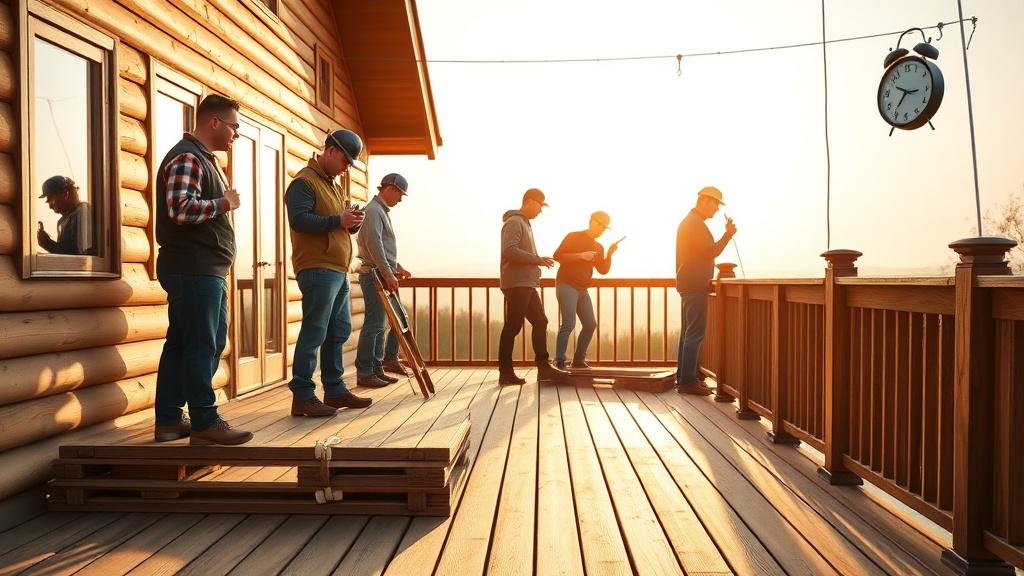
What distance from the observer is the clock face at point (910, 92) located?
21.9ft

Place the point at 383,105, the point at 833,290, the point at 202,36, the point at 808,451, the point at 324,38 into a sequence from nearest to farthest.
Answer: the point at 833,290 < the point at 808,451 < the point at 202,36 < the point at 324,38 < the point at 383,105

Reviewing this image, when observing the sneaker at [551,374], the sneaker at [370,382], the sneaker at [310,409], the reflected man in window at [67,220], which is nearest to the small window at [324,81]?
the sneaker at [370,382]

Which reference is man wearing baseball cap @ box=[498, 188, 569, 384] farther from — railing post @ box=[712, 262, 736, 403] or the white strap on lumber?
the white strap on lumber

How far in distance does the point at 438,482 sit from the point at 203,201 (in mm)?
1472

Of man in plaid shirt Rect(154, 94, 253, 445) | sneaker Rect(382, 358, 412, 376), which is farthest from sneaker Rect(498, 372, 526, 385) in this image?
man in plaid shirt Rect(154, 94, 253, 445)

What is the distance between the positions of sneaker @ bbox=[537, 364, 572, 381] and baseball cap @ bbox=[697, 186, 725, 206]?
1951 millimetres

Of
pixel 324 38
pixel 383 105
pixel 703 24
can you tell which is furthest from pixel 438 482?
pixel 703 24

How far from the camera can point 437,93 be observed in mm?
9250

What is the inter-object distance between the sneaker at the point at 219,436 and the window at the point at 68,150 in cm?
90

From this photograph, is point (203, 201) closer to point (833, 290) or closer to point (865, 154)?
point (833, 290)

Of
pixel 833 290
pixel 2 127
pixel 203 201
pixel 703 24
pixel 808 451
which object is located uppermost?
pixel 703 24

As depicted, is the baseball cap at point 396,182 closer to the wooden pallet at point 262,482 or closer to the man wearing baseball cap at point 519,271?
the man wearing baseball cap at point 519,271

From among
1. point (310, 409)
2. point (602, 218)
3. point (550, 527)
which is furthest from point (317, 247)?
point (602, 218)

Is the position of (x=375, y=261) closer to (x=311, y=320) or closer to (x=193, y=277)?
(x=311, y=320)
